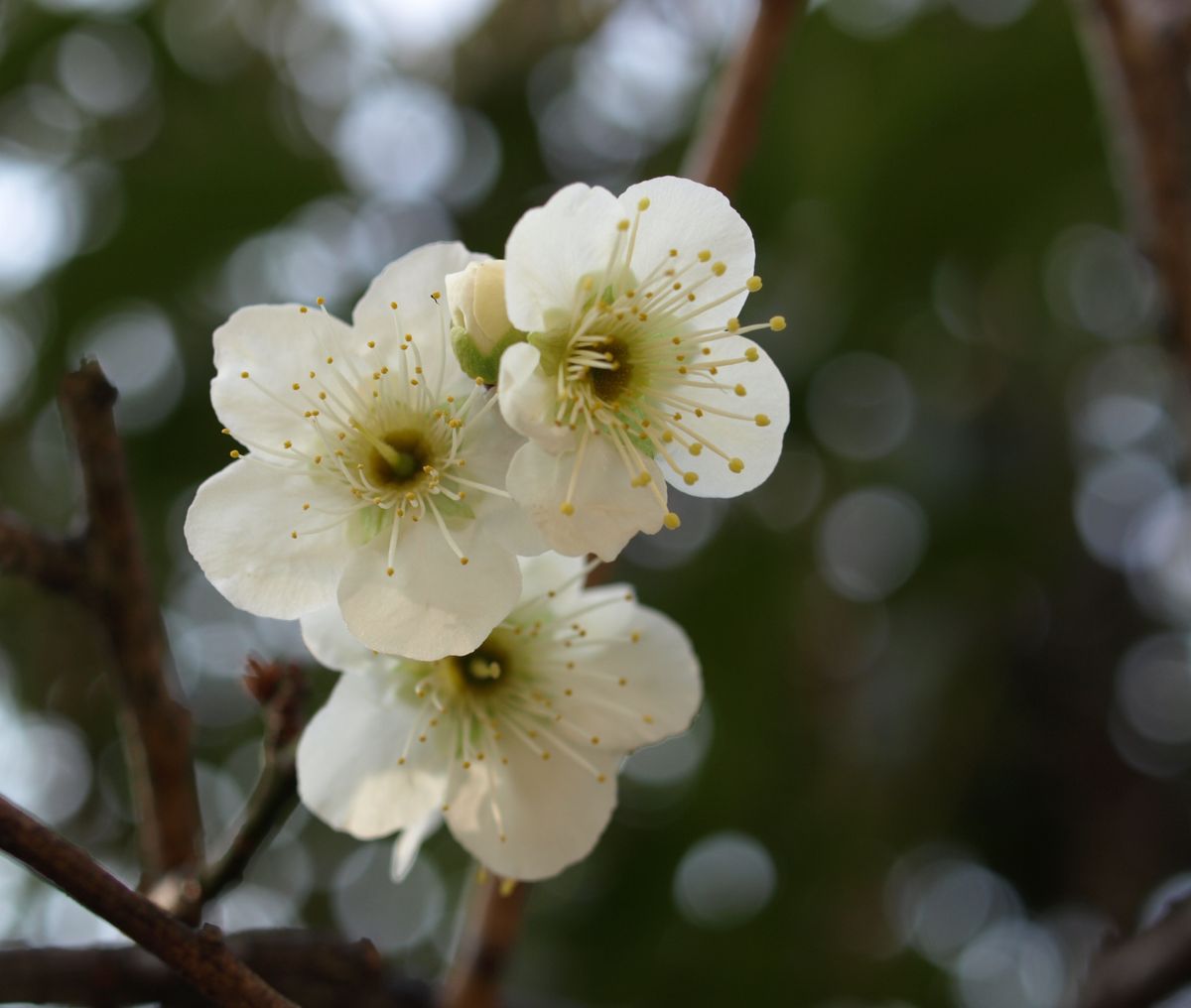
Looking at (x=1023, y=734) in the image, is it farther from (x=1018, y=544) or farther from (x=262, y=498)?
(x=262, y=498)

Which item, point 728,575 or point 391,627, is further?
point 728,575

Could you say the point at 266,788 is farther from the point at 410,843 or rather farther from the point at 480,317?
the point at 480,317

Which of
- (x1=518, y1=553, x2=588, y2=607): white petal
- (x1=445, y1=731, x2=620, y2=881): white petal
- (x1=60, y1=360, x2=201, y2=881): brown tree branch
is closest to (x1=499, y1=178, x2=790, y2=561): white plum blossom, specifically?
(x1=518, y1=553, x2=588, y2=607): white petal

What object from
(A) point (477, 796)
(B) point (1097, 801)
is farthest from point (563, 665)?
(B) point (1097, 801)

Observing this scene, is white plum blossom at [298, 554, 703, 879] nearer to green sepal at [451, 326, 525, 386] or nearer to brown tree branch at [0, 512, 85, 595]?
green sepal at [451, 326, 525, 386]

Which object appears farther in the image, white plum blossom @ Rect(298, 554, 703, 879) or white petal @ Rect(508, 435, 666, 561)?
white plum blossom @ Rect(298, 554, 703, 879)

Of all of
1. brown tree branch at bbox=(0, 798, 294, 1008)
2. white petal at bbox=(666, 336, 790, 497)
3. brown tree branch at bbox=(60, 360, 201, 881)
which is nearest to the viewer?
brown tree branch at bbox=(0, 798, 294, 1008)

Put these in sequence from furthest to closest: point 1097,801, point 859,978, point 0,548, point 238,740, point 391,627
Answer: point 1097,801
point 238,740
point 859,978
point 0,548
point 391,627
